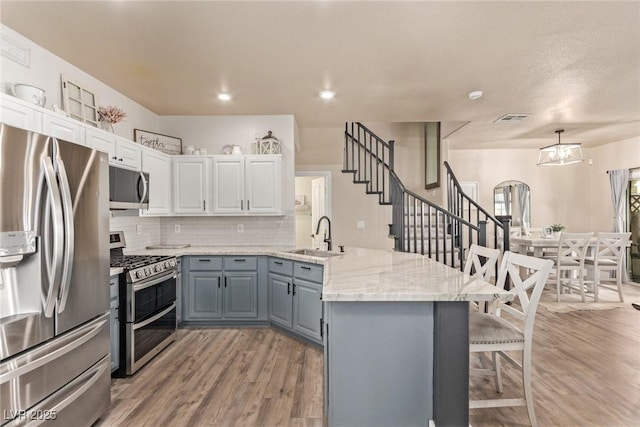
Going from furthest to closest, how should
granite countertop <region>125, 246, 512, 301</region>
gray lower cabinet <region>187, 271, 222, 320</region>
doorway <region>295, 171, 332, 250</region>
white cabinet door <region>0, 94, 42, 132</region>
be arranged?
doorway <region>295, 171, 332, 250</region>
gray lower cabinet <region>187, 271, 222, 320</region>
white cabinet door <region>0, 94, 42, 132</region>
granite countertop <region>125, 246, 512, 301</region>

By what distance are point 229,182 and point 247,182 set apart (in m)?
0.23

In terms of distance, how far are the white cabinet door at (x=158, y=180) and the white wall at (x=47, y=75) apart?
0.45 m

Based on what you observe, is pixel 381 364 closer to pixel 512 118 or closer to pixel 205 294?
pixel 205 294

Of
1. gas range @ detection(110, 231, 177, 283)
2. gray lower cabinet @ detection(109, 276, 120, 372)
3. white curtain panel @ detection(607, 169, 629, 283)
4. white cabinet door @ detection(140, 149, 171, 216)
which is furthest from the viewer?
white curtain panel @ detection(607, 169, 629, 283)

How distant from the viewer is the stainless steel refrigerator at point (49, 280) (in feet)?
5.03

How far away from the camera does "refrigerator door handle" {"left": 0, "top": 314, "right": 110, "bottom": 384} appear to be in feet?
4.99

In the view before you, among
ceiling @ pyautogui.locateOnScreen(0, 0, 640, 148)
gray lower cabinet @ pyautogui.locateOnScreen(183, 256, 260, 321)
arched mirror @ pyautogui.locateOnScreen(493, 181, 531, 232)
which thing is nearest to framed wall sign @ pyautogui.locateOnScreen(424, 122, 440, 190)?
ceiling @ pyautogui.locateOnScreen(0, 0, 640, 148)

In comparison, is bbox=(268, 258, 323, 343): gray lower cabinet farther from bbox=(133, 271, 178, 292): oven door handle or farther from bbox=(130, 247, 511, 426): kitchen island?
bbox=(130, 247, 511, 426): kitchen island

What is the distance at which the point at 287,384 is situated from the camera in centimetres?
261

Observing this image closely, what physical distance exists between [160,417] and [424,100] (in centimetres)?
392

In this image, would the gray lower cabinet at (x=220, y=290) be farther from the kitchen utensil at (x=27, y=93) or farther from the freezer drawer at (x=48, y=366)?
the kitchen utensil at (x=27, y=93)

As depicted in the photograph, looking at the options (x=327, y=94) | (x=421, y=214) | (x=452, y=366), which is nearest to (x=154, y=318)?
(x=452, y=366)

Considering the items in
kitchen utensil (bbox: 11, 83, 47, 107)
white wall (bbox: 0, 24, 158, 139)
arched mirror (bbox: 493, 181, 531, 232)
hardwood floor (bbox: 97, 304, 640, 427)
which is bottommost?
hardwood floor (bbox: 97, 304, 640, 427)

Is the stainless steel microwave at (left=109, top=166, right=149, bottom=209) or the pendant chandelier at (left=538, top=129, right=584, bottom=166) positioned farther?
the pendant chandelier at (left=538, top=129, right=584, bottom=166)
